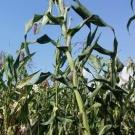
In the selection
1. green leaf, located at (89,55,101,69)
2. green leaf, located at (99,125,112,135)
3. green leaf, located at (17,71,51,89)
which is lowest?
green leaf, located at (99,125,112,135)

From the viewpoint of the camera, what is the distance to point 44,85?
4082 mm

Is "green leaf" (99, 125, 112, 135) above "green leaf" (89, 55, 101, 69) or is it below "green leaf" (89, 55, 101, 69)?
below

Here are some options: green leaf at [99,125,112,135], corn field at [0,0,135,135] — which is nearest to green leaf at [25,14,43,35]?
corn field at [0,0,135,135]

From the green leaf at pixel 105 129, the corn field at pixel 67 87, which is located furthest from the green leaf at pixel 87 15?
the green leaf at pixel 105 129

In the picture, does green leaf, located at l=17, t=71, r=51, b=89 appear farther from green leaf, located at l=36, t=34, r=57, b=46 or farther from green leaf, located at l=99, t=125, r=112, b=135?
green leaf, located at l=99, t=125, r=112, b=135

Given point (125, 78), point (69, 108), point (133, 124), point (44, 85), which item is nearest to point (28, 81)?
point (69, 108)

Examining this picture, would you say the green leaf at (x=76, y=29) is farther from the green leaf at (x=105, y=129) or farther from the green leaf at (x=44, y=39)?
the green leaf at (x=105, y=129)

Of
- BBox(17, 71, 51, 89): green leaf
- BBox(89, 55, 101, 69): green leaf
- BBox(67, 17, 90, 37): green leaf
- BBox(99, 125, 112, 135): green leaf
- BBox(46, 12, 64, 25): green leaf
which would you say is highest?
BBox(46, 12, 64, 25): green leaf

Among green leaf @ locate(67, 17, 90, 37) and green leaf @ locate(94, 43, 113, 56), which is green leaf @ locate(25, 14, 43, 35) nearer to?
green leaf @ locate(67, 17, 90, 37)

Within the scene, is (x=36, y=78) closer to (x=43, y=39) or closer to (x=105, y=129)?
(x=43, y=39)

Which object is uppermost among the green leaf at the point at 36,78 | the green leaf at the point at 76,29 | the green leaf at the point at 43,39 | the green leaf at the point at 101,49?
the green leaf at the point at 76,29

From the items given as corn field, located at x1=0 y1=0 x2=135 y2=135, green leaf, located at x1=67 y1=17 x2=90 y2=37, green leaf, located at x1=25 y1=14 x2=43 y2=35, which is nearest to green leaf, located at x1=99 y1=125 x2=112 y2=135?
corn field, located at x1=0 y1=0 x2=135 y2=135

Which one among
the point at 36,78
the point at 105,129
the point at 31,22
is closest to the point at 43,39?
the point at 31,22

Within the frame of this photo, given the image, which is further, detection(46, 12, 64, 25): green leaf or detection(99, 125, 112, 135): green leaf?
detection(99, 125, 112, 135): green leaf
